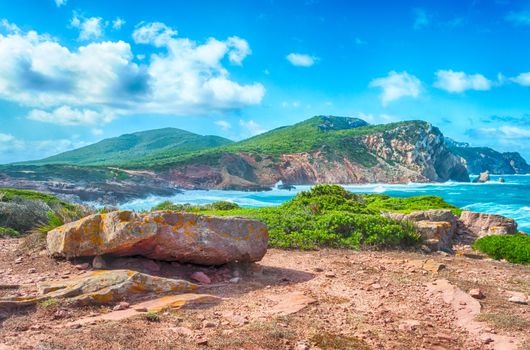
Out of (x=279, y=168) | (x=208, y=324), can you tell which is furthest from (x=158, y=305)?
(x=279, y=168)

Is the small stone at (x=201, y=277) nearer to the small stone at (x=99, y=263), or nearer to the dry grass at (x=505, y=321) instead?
the small stone at (x=99, y=263)

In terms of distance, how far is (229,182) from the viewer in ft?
247

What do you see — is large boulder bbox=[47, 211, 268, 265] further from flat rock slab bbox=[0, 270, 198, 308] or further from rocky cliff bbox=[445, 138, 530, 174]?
rocky cliff bbox=[445, 138, 530, 174]

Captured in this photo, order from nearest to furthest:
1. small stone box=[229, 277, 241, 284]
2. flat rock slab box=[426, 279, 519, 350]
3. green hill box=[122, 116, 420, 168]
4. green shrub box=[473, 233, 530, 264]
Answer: flat rock slab box=[426, 279, 519, 350]
small stone box=[229, 277, 241, 284]
green shrub box=[473, 233, 530, 264]
green hill box=[122, 116, 420, 168]

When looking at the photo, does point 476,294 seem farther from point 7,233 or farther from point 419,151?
point 419,151

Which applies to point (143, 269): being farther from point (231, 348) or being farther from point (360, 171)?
point (360, 171)

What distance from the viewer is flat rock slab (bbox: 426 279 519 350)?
4707 millimetres

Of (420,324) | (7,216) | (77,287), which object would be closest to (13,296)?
(77,287)

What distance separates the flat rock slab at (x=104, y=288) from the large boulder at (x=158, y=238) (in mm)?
758

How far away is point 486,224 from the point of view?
15.9 meters

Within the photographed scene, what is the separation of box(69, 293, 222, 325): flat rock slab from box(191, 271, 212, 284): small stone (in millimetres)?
986

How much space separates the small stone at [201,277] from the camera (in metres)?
7.05

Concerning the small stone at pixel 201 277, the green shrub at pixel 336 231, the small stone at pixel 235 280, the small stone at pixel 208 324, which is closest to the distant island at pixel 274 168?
the green shrub at pixel 336 231

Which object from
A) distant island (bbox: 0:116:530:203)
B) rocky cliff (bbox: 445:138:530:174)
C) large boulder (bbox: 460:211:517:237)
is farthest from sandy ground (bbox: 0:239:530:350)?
rocky cliff (bbox: 445:138:530:174)
